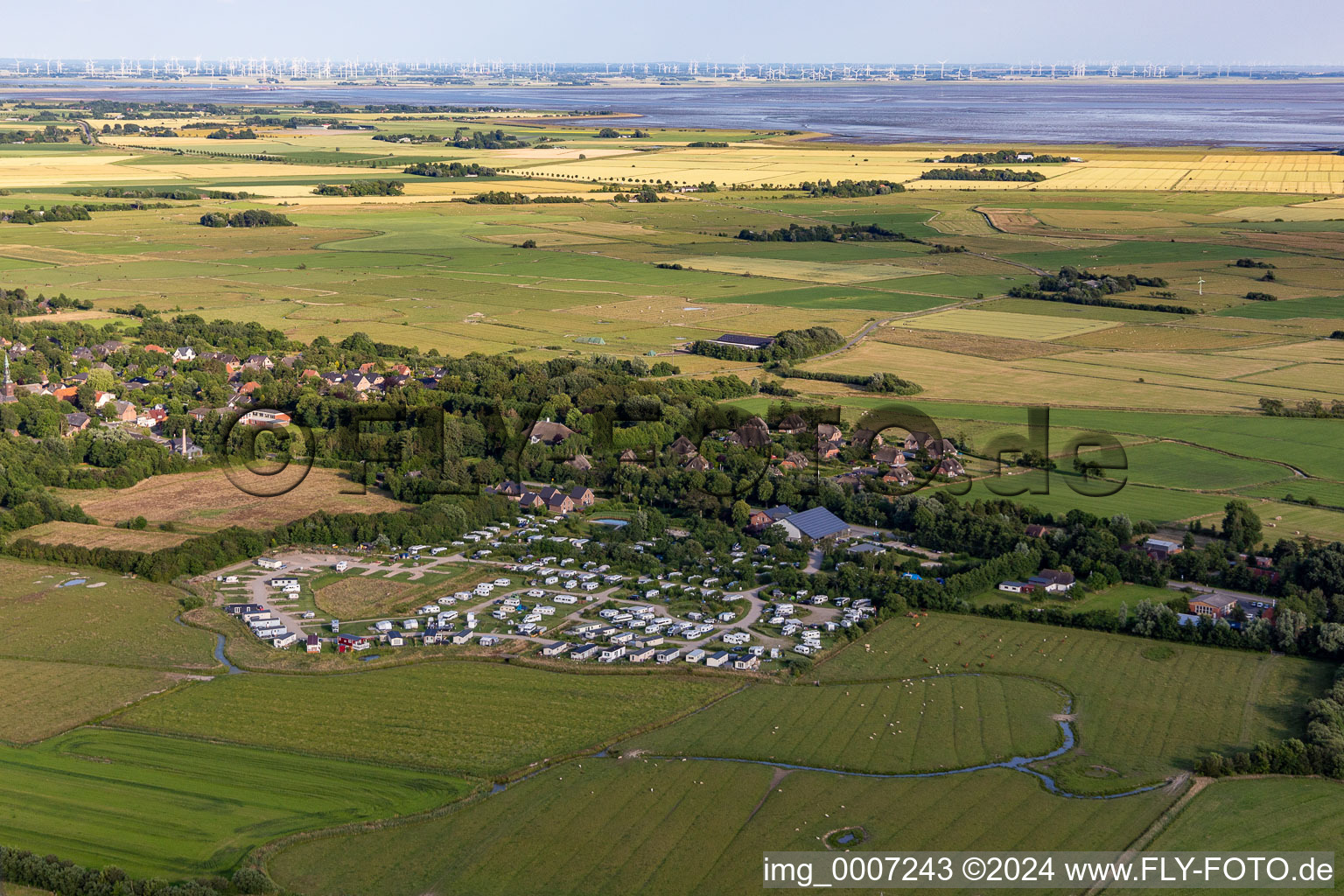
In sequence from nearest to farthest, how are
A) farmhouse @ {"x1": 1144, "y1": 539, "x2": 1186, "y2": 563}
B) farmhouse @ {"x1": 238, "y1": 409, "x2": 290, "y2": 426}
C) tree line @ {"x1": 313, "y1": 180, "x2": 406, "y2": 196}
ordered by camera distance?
farmhouse @ {"x1": 1144, "y1": 539, "x2": 1186, "y2": 563} < farmhouse @ {"x1": 238, "y1": 409, "x2": 290, "y2": 426} < tree line @ {"x1": 313, "y1": 180, "x2": 406, "y2": 196}

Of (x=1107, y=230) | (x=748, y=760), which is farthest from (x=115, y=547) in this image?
(x=1107, y=230)

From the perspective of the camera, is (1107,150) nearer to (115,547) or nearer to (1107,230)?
(1107,230)

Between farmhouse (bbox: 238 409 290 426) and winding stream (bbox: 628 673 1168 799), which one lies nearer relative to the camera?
winding stream (bbox: 628 673 1168 799)

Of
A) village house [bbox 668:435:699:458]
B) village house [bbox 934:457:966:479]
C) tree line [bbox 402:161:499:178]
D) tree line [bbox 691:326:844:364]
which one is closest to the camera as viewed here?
village house [bbox 934:457:966:479]

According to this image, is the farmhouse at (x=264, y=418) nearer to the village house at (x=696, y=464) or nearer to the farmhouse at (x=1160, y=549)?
the village house at (x=696, y=464)

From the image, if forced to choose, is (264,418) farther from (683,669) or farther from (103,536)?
(683,669)

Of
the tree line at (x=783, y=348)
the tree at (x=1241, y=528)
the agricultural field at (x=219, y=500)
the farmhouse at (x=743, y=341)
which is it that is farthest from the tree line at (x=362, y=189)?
the tree at (x=1241, y=528)

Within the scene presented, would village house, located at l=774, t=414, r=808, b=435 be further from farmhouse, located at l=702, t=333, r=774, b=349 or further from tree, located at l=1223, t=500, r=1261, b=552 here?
tree, located at l=1223, t=500, r=1261, b=552

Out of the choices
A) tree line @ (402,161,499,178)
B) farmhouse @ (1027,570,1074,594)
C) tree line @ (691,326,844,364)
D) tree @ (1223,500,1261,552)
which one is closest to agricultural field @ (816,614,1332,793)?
farmhouse @ (1027,570,1074,594)
